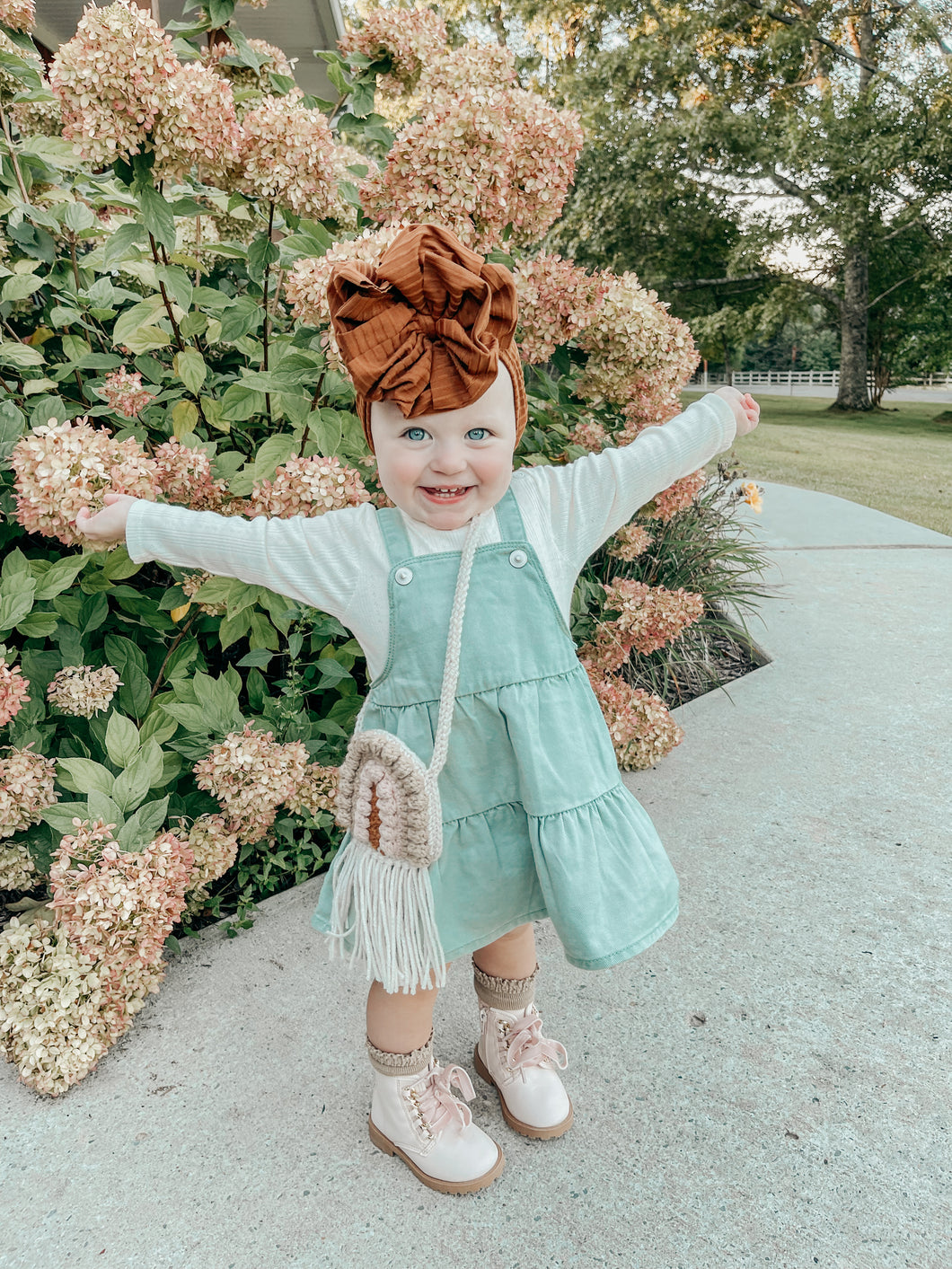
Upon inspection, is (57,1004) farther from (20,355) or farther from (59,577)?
(20,355)

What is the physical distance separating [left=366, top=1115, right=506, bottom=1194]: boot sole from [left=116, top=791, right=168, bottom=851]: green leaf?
0.68 m

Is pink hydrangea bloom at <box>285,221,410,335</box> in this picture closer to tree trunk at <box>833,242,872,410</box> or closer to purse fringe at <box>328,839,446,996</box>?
purse fringe at <box>328,839,446,996</box>

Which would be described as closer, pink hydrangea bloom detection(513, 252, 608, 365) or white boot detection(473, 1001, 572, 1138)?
white boot detection(473, 1001, 572, 1138)

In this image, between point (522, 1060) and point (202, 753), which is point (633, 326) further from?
point (522, 1060)

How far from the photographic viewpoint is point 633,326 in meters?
2.08

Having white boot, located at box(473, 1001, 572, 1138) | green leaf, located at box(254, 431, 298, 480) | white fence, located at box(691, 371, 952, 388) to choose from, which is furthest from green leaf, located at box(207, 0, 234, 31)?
white fence, located at box(691, 371, 952, 388)

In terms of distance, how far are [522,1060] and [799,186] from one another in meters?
19.4

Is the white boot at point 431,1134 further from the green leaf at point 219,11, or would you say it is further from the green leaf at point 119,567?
the green leaf at point 219,11

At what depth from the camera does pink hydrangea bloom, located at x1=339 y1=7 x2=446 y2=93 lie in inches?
77.8

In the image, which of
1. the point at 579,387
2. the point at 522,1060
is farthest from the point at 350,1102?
the point at 579,387

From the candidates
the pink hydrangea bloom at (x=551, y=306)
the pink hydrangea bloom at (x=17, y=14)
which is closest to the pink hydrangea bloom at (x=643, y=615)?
the pink hydrangea bloom at (x=551, y=306)

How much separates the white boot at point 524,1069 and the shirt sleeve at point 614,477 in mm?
840

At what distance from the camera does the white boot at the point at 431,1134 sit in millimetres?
1448

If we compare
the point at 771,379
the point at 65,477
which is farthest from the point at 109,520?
the point at 771,379
